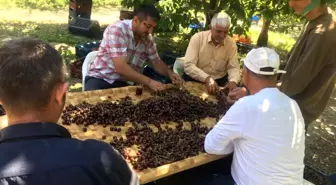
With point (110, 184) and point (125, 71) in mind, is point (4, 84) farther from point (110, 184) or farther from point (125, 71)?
point (125, 71)

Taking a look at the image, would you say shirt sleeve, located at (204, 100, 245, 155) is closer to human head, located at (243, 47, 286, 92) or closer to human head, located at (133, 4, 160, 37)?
human head, located at (243, 47, 286, 92)

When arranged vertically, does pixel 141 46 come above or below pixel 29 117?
below

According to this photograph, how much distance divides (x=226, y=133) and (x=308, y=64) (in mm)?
1340

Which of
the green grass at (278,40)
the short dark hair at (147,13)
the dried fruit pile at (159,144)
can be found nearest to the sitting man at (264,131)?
the dried fruit pile at (159,144)

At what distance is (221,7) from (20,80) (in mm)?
4941

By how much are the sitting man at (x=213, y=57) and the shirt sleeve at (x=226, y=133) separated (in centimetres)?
184

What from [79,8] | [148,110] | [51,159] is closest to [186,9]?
[148,110]

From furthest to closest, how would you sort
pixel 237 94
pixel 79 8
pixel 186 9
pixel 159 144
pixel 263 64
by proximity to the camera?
pixel 79 8
pixel 186 9
pixel 237 94
pixel 159 144
pixel 263 64

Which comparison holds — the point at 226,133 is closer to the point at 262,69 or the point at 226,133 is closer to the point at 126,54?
the point at 262,69

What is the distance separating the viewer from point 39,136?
1338 mm

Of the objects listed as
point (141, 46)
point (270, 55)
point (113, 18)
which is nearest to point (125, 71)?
point (141, 46)

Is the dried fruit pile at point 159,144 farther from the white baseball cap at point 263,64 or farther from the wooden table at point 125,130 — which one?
the white baseball cap at point 263,64

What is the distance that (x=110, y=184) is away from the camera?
1399mm

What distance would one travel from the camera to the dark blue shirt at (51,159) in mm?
1238
